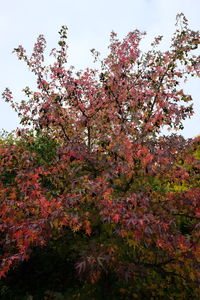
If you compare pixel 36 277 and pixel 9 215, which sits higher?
pixel 9 215

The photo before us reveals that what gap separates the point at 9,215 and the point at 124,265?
209 centimetres

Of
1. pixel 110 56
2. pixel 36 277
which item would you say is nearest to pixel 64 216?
pixel 36 277

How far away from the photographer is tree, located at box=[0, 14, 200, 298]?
4.41 metres

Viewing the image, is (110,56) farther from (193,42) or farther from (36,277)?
(36,277)

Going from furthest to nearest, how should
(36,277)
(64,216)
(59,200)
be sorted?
1. (36,277)
2. (59,200)
3. (64,216)

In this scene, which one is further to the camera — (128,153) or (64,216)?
(128,153)

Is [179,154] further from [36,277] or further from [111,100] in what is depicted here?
[36,277]

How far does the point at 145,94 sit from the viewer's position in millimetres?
7488

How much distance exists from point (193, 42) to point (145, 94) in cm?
168

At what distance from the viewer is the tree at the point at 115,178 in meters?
4.41

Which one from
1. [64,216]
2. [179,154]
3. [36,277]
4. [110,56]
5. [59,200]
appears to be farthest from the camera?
[110,56]

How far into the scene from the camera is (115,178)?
5.50m

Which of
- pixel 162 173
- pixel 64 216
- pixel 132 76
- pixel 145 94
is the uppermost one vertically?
pixel 132 76

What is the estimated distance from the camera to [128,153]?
5027mm
